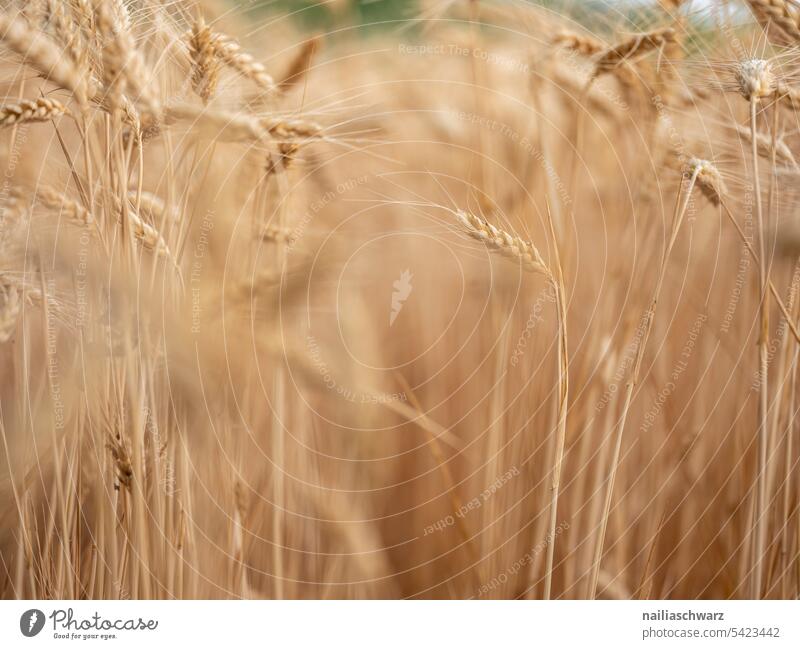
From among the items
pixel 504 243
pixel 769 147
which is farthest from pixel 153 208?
pixel 769 147

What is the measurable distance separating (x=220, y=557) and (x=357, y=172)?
540 millimetres

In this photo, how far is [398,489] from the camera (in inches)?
29.6

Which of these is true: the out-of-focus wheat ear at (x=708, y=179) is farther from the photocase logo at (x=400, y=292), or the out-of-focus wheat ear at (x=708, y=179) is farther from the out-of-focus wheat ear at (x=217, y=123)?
the out-of-focus wheat ear at (x=217, y=123)

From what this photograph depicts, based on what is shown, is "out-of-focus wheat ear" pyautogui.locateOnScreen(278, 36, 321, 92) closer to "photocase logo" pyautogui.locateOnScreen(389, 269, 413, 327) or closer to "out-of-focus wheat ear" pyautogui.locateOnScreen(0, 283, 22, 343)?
"photocase logo" pyautogui.locateOnScreen(389, 269, 413, 327)

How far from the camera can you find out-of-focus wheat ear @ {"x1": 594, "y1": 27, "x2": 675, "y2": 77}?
0.73m

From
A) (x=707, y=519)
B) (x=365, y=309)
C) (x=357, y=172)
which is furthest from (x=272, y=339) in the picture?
(x=707, y=519)

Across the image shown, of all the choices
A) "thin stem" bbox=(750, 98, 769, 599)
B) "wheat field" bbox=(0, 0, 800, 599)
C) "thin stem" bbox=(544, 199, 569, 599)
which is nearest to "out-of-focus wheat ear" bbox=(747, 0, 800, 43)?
"wheat field" bbox=(0, 0, 800, 599)

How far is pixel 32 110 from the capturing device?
657mm

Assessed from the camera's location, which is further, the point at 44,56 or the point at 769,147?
the point at 769,147
